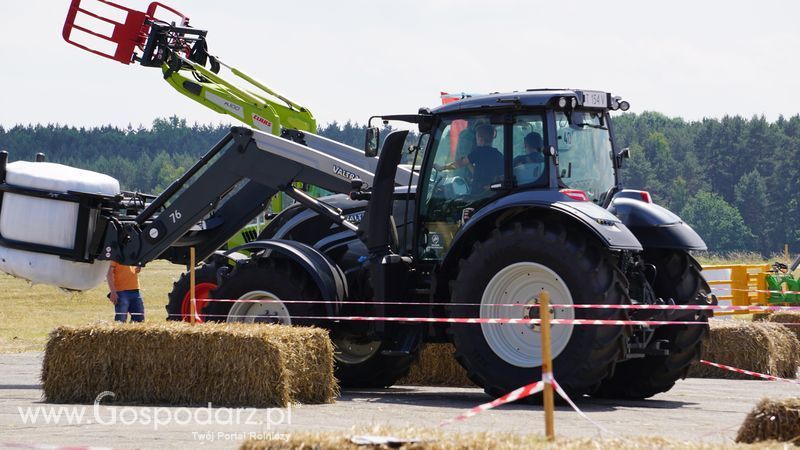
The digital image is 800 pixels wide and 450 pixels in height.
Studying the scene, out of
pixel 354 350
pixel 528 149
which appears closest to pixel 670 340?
pixel 528 149

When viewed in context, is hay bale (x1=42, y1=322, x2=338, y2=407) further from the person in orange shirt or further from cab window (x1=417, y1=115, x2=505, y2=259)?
the person in orange shirt

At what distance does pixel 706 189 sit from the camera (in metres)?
115

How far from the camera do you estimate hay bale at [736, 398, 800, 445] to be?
7594mm

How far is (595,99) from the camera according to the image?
12555 millimetres

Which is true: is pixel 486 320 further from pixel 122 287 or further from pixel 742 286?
pixel 742 286

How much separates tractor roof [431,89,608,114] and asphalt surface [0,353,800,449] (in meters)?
2.67

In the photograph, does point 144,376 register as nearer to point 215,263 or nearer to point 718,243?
point 215,263

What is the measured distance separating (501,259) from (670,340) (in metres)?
1.97

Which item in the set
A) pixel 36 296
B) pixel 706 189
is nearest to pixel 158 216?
pixel 36 296

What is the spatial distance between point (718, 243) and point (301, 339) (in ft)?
311

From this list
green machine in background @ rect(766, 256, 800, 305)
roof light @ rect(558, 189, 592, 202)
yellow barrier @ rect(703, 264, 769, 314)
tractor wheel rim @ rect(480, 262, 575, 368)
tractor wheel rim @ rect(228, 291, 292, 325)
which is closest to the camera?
tractor wheel rim @ rect(480, 262, 575, 368)

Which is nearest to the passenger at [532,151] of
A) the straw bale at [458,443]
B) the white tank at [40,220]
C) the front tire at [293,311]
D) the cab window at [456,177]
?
the cab window at [456,177]

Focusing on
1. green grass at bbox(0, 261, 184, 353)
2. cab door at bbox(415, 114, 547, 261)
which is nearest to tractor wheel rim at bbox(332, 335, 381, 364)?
cab door at bbox(415, 114, 547, 261)

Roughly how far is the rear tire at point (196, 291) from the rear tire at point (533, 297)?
3.43m
